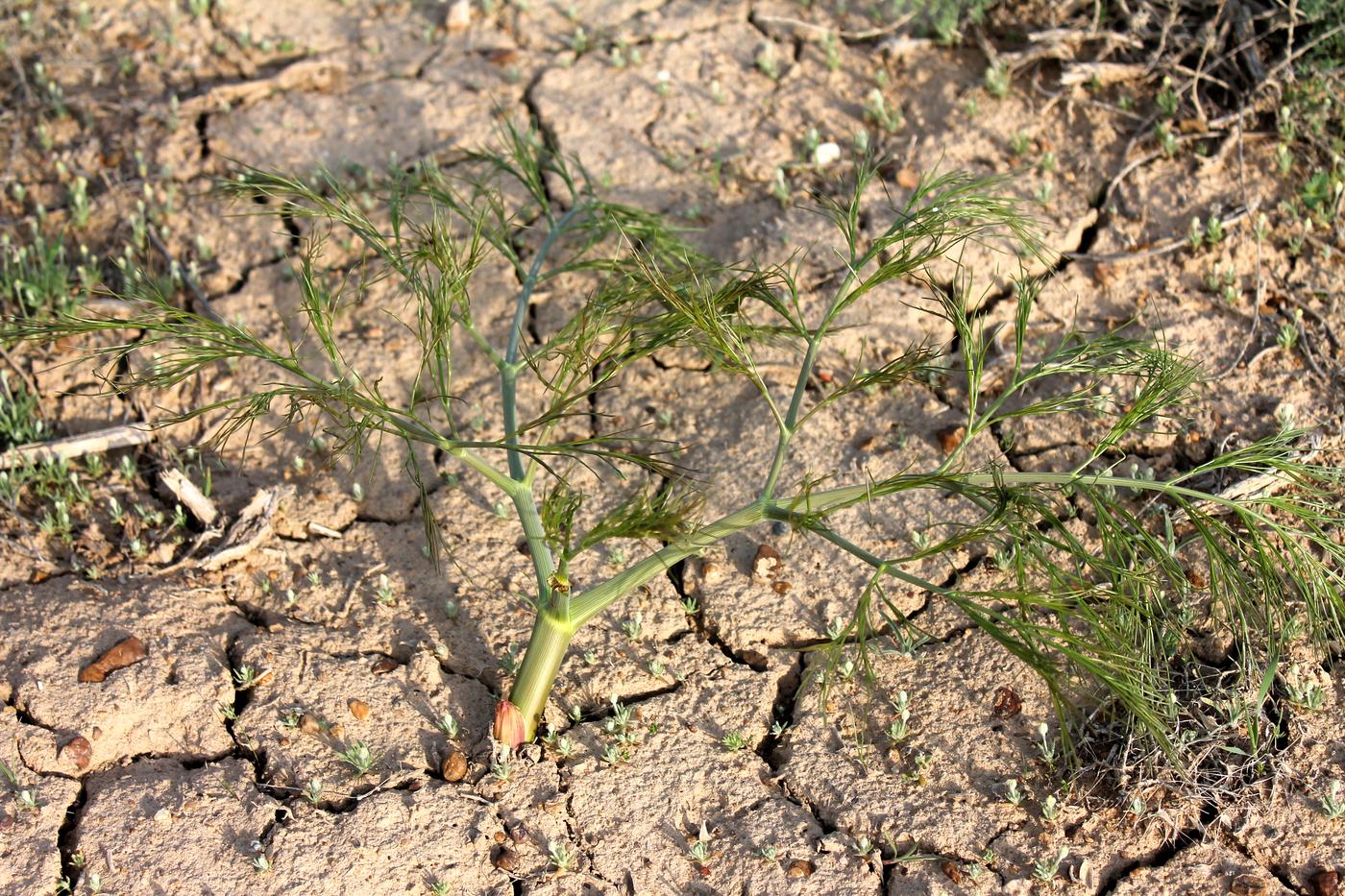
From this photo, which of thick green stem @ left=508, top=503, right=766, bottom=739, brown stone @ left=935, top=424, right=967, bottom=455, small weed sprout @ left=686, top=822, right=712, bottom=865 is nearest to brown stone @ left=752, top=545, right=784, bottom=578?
thick green stem @ left=508, top=503, right=766, bottom=739

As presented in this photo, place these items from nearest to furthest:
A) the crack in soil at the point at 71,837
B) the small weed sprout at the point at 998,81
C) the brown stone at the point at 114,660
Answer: the crack in soil at the point at 71,837
the brown stone at the point at 114,660
the small weed sprout at the point at 998,81

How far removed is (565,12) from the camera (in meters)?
6.02

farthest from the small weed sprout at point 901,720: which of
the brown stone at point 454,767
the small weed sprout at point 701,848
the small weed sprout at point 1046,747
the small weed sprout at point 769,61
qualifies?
the small weed sprout at point 769,61

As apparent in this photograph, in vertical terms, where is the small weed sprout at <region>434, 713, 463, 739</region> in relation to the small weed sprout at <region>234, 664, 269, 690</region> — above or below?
below

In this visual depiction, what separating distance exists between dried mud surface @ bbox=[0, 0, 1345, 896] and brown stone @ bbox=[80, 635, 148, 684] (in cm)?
3

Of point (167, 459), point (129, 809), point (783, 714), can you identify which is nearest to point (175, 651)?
point (129, 809)

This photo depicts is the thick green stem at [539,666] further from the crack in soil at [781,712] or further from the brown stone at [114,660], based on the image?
the brown stone at [114,660]

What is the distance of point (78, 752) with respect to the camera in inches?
142

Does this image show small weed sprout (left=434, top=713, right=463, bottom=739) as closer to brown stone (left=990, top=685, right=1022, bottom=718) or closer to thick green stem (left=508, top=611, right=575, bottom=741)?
thick green stem (left=508, top=611, right=575, bottom=741)

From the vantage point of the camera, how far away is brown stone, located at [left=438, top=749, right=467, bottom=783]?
3.60 meters

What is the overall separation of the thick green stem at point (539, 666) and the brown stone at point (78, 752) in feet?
3.87

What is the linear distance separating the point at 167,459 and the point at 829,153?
275 centimetres

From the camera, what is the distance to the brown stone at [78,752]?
142 inches

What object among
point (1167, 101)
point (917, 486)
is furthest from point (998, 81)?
point (917, 486)
